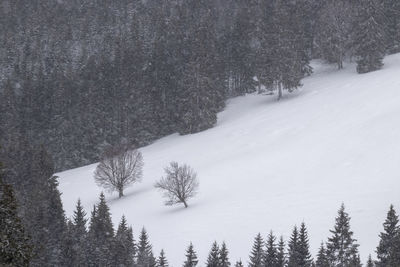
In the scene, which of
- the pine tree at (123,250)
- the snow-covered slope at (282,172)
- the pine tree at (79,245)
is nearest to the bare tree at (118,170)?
the snow-covered slope at (282,172)

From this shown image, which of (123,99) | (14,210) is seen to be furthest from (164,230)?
(123,99)

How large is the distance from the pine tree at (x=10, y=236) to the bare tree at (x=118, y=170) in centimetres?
4565

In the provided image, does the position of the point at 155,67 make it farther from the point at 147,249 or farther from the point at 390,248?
the point at 390,248

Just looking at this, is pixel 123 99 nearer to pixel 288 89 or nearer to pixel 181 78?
pixel 181 78

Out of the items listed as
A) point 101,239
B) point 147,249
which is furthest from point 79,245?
point 147,249

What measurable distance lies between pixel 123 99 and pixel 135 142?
31.3 ft

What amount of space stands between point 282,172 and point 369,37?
1492 inches

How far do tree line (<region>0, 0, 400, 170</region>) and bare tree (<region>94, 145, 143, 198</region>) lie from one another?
62.5ft

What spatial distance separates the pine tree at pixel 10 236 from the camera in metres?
11.9

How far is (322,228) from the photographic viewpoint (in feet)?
118

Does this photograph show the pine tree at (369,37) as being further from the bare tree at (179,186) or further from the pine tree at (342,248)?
the pine tree at (342,248)

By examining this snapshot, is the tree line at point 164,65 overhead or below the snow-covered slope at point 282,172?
overhead

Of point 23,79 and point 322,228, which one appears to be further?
point 23,79

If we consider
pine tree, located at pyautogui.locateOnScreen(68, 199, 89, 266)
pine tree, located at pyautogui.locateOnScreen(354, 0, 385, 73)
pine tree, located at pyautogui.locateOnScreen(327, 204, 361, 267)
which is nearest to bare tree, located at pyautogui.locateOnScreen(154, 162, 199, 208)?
pine tree, located at pyautogui.locateOnScreen(68, 199, 89, 266)
